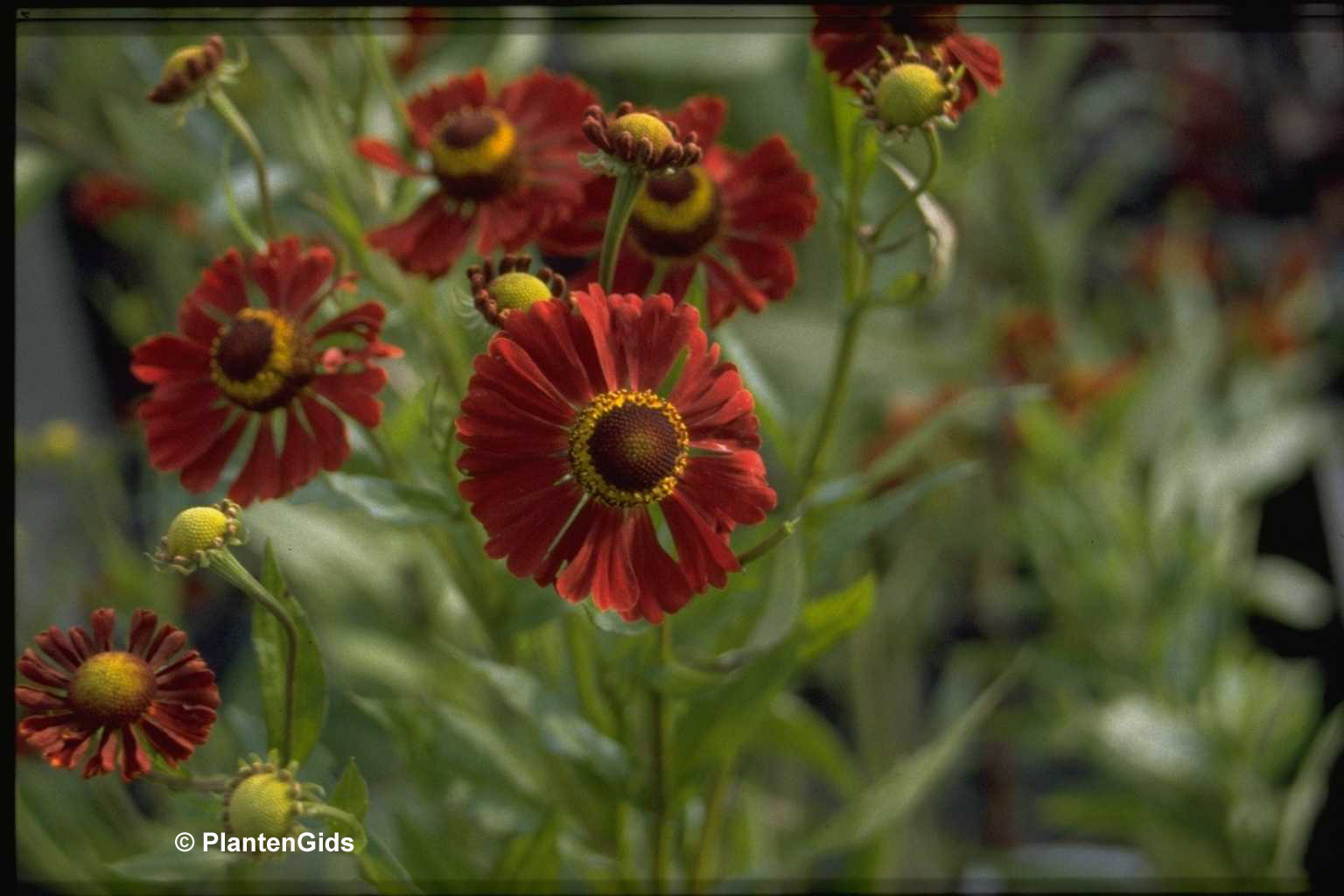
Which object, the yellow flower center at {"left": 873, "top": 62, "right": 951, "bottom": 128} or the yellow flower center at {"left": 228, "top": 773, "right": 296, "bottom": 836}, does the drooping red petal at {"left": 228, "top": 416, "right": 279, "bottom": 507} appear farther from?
the yellow flower center at {"left": 873, "top": 62, "right": 951, "bottom": 128}

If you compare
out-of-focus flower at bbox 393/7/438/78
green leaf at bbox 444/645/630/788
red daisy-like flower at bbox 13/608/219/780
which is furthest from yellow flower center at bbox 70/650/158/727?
out-of-focus flower at bbox 393/7/438/78

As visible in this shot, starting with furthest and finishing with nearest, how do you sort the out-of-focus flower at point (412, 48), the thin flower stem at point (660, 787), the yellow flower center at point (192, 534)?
the out-of-focus flower at point (412, 48), the thin flower stem at point (660, 787), the yellow flower center at point (192, 534)

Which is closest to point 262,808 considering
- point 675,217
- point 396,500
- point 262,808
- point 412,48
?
point 262,808

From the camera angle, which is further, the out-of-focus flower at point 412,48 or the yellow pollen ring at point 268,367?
the out-of-focus flower at point 412,48

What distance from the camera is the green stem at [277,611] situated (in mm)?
276

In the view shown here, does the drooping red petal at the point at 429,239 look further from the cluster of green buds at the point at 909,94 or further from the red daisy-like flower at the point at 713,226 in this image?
the cluster of green buds at the point at 909,94

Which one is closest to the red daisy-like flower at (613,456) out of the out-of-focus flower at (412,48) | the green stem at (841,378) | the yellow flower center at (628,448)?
the yellow flower center at (628,448)

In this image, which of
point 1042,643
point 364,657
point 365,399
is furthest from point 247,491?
point 1042,643

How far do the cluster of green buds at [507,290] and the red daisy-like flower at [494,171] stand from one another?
0.19 feet

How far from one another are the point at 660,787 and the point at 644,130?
8.4 inches

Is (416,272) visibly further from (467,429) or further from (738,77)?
(738,77)

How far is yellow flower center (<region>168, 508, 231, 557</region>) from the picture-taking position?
27 cm

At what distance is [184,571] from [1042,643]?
0.62 metres

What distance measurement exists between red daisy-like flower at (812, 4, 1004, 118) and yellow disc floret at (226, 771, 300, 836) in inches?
9.5
